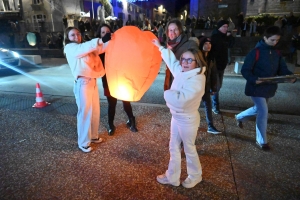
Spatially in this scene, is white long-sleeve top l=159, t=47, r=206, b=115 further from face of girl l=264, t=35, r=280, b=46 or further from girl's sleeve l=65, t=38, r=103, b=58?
face of girl l=264, t=35, r=280, b=46

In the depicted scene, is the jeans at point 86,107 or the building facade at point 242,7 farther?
the building facade at point 242,7

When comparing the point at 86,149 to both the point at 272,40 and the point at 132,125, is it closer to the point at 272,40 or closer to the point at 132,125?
the point at 132,125

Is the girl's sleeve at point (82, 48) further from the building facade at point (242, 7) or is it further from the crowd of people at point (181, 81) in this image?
the building facade at point (242, 7)

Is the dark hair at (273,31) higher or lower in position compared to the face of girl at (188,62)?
Result: higher

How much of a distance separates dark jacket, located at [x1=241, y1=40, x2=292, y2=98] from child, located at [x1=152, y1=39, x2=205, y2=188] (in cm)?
143

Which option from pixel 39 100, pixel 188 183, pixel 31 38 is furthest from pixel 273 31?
pixel 31 38

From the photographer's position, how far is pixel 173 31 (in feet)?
9.91

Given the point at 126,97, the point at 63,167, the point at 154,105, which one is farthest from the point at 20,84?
the point at 126,97

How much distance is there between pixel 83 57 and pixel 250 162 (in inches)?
114

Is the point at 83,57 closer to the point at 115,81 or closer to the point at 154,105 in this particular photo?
the point at 115,81

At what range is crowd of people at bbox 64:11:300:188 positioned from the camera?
7.73 ft

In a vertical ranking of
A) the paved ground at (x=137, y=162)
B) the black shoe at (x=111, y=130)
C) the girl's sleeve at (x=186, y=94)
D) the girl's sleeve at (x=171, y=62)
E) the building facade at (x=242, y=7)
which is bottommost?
the paved ground at (x=137, y=162)

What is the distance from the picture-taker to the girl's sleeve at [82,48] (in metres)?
2.90

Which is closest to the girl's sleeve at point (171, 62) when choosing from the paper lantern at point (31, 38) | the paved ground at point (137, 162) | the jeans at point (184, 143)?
the jeans at point (184, 143)
